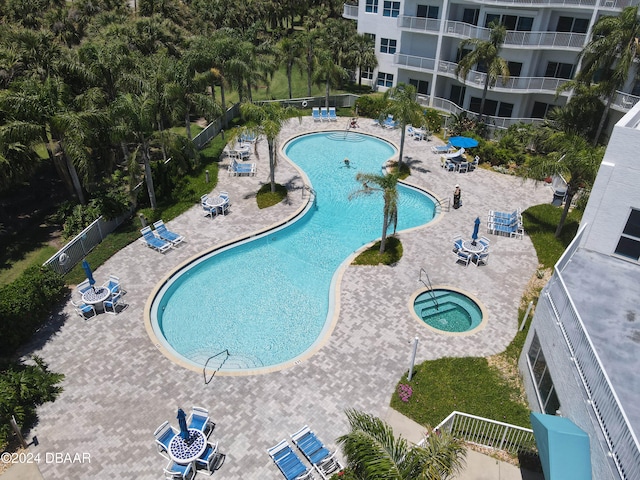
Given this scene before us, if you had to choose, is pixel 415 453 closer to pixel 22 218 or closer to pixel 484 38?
pixel 22 218

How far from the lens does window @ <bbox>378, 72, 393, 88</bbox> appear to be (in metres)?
44.1

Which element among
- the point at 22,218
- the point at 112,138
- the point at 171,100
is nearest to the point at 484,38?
the point at 171,100

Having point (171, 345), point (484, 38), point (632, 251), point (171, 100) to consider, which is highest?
point (484, 38)

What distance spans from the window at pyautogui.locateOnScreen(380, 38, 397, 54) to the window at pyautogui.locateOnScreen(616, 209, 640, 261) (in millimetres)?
33259

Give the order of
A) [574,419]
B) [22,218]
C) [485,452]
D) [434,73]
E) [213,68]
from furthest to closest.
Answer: [434,73] → [213,68] → [22,218] → [485,452] → [574,419]

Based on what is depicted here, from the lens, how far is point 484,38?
34.9 m

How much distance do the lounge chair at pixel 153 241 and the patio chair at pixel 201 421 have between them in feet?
32.5

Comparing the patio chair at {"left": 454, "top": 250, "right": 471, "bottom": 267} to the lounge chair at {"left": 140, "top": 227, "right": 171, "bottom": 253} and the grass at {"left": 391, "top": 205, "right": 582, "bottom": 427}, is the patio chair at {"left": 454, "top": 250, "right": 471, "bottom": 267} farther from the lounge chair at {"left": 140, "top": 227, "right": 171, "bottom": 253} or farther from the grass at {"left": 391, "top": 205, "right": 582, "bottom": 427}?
the lounge chair at {"left": 140, "top": 227, "right": 171, "bottom": 253}

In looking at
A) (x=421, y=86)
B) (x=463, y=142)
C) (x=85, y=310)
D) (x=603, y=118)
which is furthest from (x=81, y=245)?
(x=421, y=86)

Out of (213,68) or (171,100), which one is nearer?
(171,100)

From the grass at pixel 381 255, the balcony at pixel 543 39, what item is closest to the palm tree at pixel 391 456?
the grass at pixel 381 255

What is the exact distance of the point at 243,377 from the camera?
15.2 m

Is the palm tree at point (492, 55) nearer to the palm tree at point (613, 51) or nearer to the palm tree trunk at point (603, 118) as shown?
the palm tree at point (613, 51)

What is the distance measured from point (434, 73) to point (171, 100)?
2367 centimetres
